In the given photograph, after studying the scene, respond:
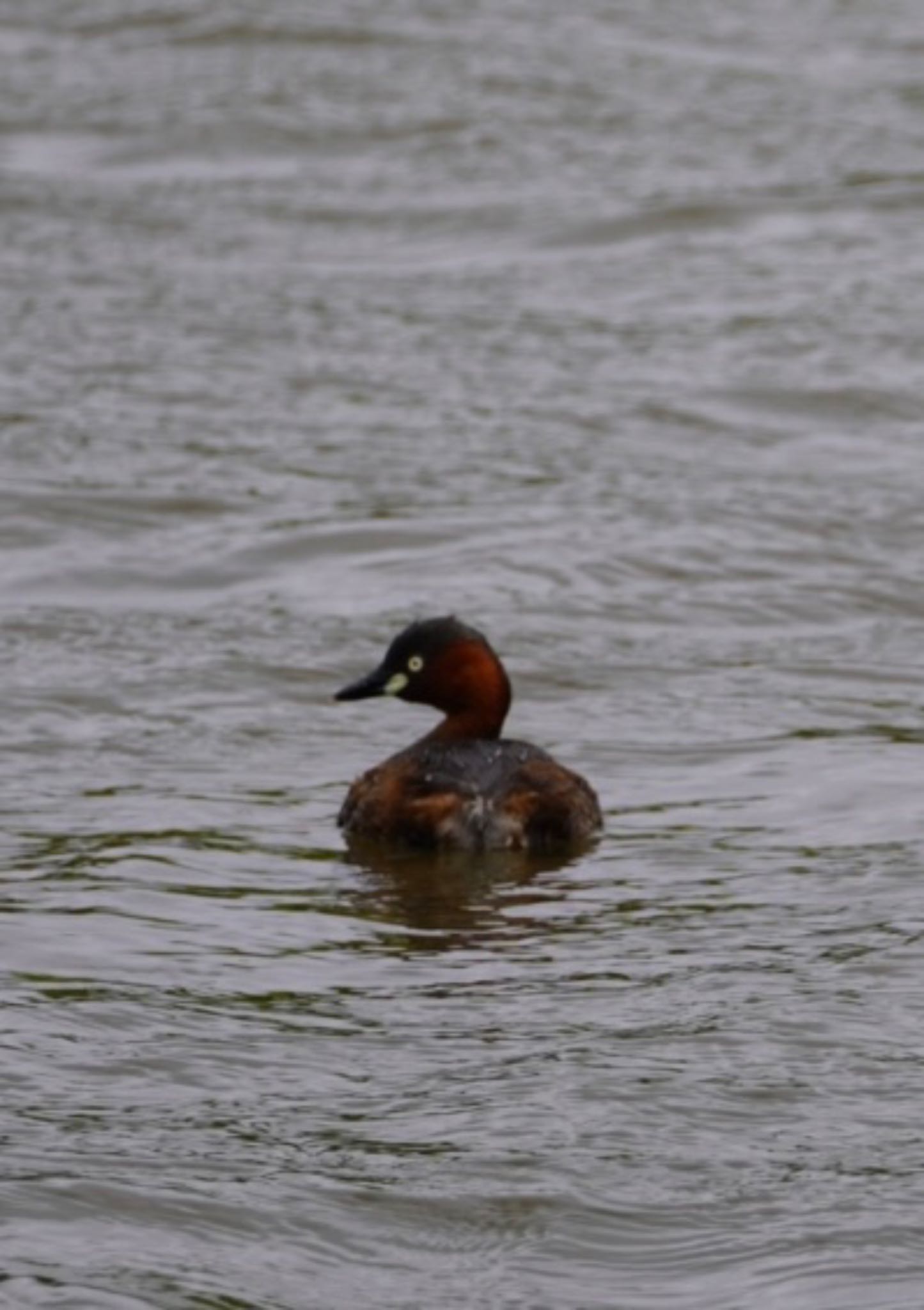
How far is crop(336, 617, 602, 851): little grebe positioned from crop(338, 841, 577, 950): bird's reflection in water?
1.5 inches

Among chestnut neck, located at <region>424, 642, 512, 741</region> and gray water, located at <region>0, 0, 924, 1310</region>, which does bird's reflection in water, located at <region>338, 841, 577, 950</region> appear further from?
chestnut neck, located at <region>424, 642, 512, 741</region>

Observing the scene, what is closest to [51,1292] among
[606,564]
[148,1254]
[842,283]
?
[148,1254]

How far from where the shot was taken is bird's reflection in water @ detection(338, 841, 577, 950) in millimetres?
8977

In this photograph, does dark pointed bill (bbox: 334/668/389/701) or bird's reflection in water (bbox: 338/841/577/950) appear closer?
bird's reflection in water (bbox: 338/841/577/950)

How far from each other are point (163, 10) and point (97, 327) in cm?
675

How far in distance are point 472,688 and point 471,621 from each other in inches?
89.9

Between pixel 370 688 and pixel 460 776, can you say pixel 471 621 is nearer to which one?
pixel 370 688

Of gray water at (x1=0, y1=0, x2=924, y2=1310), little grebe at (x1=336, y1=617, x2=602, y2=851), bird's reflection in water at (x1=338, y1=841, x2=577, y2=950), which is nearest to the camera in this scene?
gray water at (x1=0, y1=0, x2=924, y2=1310)

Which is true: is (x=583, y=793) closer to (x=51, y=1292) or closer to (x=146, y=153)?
(x=51, y=1292)

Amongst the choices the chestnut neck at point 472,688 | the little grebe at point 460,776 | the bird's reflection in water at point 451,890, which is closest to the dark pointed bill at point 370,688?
the little grebe at point 460,776

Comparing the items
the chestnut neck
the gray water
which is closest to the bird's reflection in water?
the gray water

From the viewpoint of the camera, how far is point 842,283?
17.4 meters

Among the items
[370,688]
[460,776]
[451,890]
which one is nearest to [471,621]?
[370,688]

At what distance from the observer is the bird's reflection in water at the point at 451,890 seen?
898 centimetres
